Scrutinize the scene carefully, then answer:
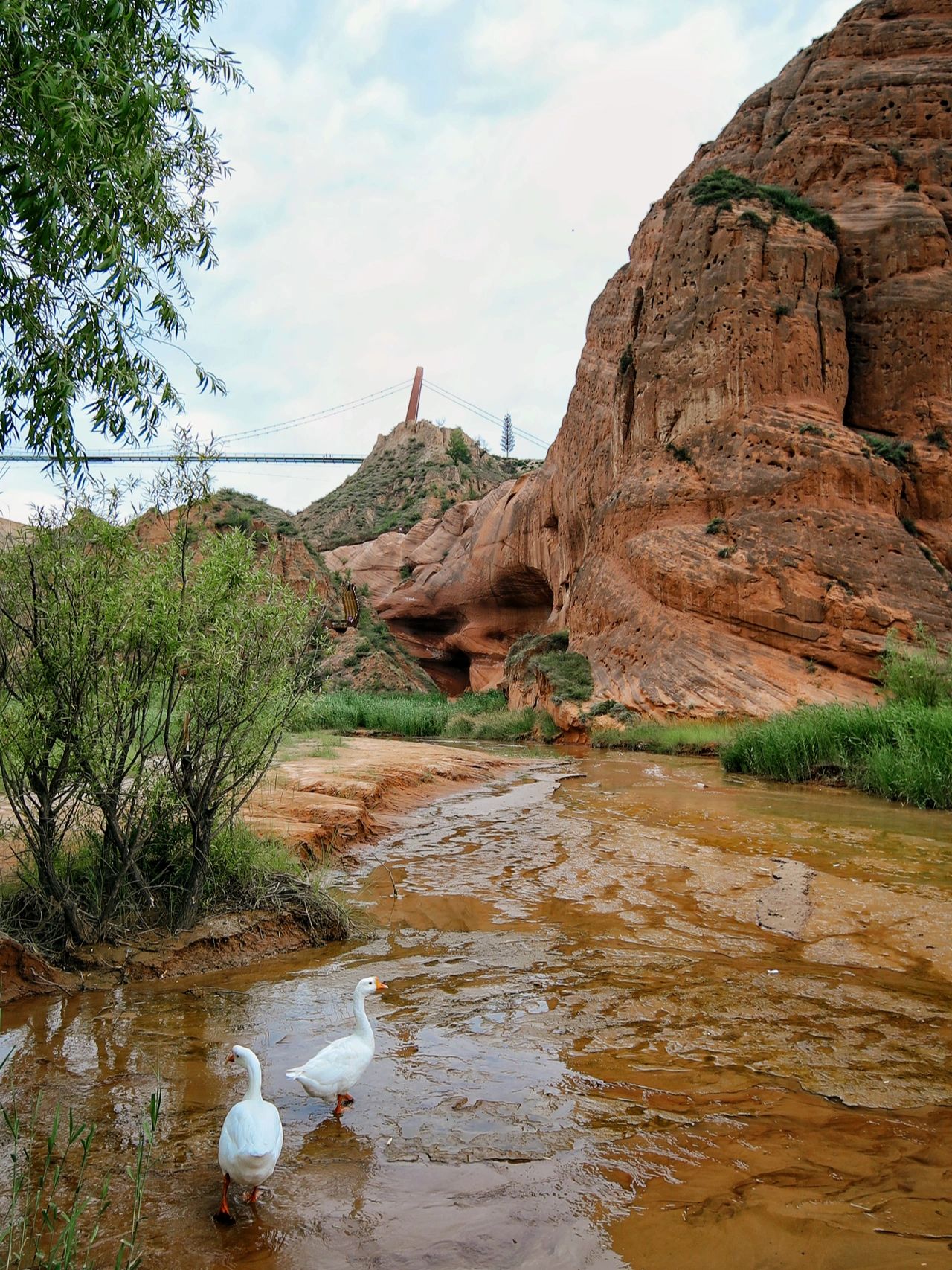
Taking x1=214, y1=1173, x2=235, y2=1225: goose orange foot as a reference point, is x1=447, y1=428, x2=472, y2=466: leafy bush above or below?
above

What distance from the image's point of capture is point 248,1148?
112 inches

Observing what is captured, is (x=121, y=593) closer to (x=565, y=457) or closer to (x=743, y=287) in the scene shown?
(x=743, y=287)

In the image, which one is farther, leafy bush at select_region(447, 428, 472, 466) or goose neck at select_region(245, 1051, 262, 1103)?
leafy bush at select_region(447, 428, 472, 466)

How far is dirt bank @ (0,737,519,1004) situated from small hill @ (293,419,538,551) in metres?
38.2

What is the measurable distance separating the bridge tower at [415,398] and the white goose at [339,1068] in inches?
2726

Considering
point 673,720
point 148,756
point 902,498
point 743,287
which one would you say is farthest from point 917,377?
point 148,756

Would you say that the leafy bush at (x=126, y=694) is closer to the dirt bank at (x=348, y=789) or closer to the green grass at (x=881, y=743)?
the dirt bank at (x=348, y=789)

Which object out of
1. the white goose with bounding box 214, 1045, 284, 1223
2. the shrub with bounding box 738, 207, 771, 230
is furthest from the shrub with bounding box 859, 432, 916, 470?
the white goose with bounding box 214, 1045, 284, 1223

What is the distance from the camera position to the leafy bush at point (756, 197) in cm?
2662

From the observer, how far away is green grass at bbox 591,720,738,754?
19.8m

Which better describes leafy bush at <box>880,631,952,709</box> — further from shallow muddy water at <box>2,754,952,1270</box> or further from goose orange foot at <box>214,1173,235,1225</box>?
goose orange foot at <box>214,1173,235,1225</box>

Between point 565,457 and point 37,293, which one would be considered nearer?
point 37,293

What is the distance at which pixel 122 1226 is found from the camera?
275 cm

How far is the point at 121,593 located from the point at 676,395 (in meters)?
23.9
